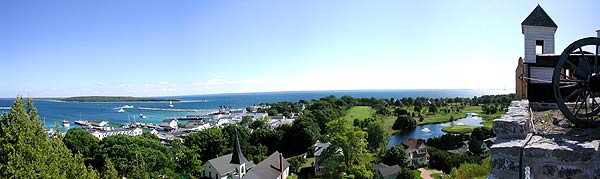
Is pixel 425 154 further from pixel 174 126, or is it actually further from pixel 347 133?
pixel 174 126

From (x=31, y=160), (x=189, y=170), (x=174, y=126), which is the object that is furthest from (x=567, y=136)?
(x=174, y=126)

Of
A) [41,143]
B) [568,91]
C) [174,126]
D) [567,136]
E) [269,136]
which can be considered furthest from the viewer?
[174,126]

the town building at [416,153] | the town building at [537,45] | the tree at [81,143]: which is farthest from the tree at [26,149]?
the town building at [416,153]

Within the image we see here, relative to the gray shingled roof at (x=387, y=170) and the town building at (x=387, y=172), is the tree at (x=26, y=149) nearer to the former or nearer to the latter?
the town building at (x=387, y=172)

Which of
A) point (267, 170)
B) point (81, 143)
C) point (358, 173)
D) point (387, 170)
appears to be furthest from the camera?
point (81, 143)

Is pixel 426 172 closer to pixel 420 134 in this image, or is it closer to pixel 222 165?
A: pixel 222 165

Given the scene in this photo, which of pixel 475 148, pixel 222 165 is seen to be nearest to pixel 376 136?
pixel 475 148
